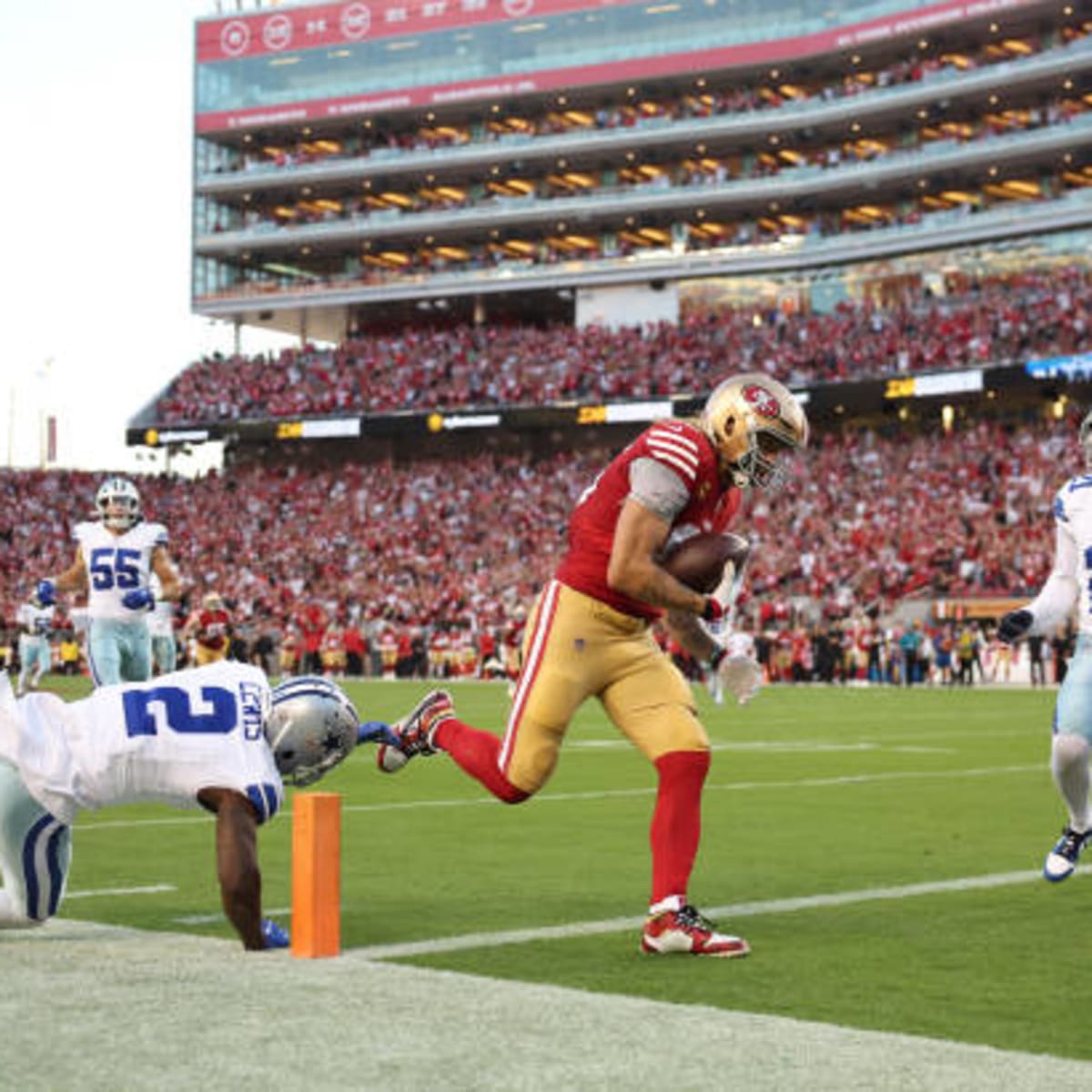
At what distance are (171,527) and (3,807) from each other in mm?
48137

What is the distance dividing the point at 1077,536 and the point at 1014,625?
1.55 feet

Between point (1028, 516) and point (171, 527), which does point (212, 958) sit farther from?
point (171, 527)

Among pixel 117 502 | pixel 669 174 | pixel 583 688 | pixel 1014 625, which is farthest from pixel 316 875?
pixel 669 174

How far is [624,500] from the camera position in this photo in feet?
19.2

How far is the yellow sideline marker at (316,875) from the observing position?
5.34 metres

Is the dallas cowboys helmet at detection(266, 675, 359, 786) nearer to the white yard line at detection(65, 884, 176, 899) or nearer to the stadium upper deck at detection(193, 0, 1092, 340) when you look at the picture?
the white yard line at detection(65, 884, 176, 899)

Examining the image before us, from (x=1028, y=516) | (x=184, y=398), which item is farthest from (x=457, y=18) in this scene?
(x=1028, y=516)

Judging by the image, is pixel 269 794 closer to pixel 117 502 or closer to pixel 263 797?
pixel 263 797

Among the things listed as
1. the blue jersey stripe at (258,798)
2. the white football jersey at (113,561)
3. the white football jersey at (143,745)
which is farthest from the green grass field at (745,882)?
the white football jersey at (113,561)

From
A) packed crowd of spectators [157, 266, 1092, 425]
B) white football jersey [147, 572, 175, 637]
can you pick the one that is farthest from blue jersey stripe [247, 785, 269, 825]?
packed crowd of spectators [157, 266, 1092, 425]

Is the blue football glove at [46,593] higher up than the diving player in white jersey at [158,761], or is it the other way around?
the blue football glove at [46,593]

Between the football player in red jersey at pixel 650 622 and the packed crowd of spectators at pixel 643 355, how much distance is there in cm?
3748

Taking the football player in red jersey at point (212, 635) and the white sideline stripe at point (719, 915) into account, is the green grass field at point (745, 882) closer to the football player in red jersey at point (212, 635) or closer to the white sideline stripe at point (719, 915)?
the white sideline stripe at point (719, 915)

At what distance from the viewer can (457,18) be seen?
59.1 metres
